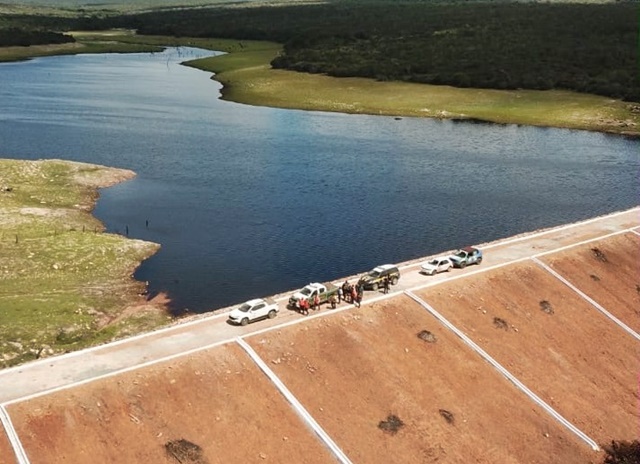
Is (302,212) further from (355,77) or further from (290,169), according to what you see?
(355,77)

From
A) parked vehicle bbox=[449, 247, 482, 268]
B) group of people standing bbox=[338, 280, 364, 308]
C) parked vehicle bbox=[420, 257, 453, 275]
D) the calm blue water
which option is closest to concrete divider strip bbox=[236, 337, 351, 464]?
group of people standing bbox=[338, 280, 364, 308]

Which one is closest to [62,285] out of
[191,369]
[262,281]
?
[262,281]

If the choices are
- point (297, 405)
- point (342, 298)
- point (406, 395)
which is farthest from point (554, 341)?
point (297, 405)

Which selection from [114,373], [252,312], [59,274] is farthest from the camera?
[59,274]

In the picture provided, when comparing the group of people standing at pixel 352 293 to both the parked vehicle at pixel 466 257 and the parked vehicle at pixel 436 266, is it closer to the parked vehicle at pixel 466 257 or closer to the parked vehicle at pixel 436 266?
the parked vehicle at pixel 436 266

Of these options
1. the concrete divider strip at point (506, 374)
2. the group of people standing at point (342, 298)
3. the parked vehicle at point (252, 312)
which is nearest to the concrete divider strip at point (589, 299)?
the concrete divider strip at point (506, 374)

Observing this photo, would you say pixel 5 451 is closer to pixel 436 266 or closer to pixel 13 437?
pixel 13 437

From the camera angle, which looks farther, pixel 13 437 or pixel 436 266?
pixel 436 266

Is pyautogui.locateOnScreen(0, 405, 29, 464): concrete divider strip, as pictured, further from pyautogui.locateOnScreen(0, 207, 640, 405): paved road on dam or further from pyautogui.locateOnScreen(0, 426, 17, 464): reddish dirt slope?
pyautogui.locateOnScreen(0, 207, 640, 405): paved road on dam
